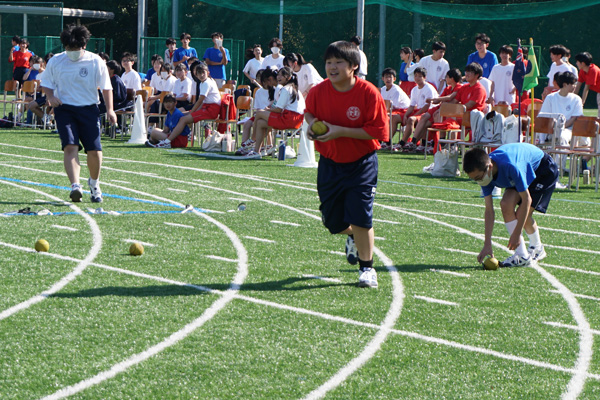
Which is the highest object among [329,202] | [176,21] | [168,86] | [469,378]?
[176,21]

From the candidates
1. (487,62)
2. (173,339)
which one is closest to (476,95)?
(487,62)

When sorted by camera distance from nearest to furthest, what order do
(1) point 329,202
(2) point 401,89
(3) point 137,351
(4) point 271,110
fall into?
(3) point 137,351
(1) point 329,202
(4) point 271,110
(2) point 401,89

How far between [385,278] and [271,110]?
10.4 m

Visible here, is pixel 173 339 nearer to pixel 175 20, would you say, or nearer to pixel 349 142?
pixel 349 142

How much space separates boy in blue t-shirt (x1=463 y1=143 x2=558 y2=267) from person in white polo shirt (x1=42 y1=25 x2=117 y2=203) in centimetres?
534

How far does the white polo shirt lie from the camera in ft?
37.2

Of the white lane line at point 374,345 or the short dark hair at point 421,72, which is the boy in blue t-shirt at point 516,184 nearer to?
the white lane line at point 374,345

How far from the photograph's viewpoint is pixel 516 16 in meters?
30.1

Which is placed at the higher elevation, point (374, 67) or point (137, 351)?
point (374, 67)

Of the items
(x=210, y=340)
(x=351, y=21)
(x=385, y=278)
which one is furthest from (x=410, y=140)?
(x=210, y=340)

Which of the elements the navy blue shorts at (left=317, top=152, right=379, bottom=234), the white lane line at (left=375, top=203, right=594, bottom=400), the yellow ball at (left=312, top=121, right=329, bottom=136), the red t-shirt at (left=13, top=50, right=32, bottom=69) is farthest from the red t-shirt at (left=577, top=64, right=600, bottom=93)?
the red t-shirt at (left=13, top=50, right=32, bottom=69)

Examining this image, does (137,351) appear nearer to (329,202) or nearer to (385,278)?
(329,202)

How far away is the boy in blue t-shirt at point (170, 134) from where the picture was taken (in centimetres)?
2009

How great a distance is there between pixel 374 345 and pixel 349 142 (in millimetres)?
1925
